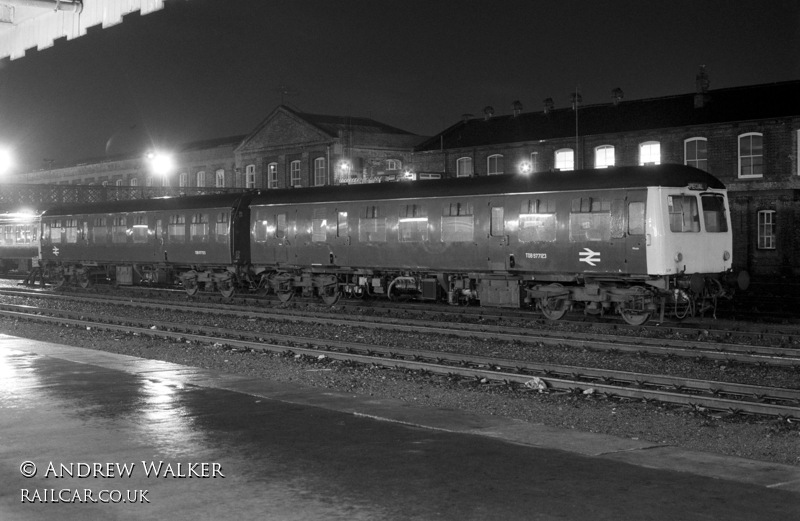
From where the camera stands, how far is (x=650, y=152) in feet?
156

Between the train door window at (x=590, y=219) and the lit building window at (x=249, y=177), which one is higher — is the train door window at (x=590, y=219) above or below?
below

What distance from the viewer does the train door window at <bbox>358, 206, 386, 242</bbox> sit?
86.0 feet

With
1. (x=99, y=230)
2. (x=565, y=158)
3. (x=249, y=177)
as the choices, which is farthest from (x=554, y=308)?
(x=249, y=177)

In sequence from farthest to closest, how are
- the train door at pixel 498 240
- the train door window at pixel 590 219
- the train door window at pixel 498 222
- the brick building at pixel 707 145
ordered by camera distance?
the brick building at pixel 707 145 < the train door window at pixel 498 222 < the train door at pixel 498 240 < the train door window at pixel 590 219

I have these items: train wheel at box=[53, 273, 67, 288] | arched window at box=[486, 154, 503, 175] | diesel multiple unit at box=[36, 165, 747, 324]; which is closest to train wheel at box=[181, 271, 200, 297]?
diesel multiple unit at box=[36, 165, 747, 324]

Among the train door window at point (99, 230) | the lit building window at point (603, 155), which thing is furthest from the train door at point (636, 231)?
the lit building window at point (603, 155)

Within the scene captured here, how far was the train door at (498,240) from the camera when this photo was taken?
75.2ft

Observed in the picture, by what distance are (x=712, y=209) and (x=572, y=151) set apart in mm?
29686

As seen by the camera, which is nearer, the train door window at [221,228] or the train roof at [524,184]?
the train roof at [524,184]

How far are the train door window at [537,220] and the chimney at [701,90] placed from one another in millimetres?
28721

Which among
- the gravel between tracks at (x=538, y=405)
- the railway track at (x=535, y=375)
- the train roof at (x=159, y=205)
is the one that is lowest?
the gravel between tracks at (x=538, y=405)

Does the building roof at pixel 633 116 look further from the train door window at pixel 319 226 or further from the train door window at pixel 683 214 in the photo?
the train door window at pixel 683 214

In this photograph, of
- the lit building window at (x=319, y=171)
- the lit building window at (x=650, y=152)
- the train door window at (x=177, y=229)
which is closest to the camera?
the train door window at (x=177, y=229)

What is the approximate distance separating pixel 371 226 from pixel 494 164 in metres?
29.2
